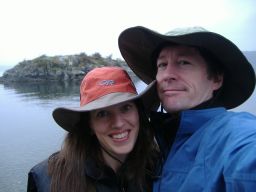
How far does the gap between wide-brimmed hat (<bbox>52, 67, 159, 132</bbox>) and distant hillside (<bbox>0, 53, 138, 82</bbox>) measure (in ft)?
194

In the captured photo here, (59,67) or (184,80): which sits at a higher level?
(184,80)

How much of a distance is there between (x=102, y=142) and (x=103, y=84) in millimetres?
409

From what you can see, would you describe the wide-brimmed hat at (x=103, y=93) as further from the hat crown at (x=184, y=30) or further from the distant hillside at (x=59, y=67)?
the distant hillside at (x=59, y=67)

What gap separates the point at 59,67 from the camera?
6325 centimetres

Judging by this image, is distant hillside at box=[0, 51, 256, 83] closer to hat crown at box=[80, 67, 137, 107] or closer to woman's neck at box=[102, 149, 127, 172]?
woman's neck at box=[102, 149, 127, 172]

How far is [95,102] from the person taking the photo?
6.86 ft

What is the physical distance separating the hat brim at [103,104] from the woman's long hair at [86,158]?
0.19 ft

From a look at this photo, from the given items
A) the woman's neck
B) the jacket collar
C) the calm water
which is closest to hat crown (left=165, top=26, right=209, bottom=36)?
the jacket collar

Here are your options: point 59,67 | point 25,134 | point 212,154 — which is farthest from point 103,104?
point 59,67

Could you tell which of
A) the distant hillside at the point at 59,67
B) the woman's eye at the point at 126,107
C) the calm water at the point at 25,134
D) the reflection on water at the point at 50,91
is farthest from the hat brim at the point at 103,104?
the distant hillside at the point at 59,67

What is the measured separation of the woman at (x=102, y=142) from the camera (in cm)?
216

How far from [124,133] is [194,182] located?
83 centimetres

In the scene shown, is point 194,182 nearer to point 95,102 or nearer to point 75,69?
point 95,102

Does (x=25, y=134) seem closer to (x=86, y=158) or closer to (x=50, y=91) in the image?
(x=86, y=158)
